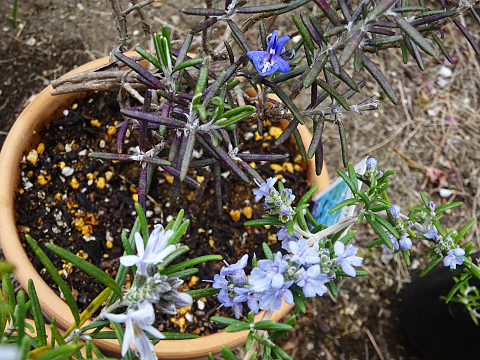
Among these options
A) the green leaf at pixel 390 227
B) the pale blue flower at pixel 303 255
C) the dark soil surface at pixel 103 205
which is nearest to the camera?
the pale blue flower at pixel 303 255

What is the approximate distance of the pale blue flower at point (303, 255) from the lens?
2.38 ft

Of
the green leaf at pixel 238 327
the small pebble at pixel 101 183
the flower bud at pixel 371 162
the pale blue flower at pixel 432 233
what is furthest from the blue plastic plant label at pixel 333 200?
the small pebble at pixel 101 183

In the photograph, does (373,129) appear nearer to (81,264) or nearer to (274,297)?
(274,297)

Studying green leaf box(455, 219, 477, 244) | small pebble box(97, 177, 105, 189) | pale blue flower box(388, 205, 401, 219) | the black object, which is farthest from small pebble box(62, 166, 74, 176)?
the black object

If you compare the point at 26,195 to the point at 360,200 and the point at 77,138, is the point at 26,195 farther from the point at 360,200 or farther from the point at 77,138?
the point at 360,200

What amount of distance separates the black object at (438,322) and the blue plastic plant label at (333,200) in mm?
544

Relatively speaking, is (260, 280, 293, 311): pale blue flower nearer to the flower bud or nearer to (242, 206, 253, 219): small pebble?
the flower bud

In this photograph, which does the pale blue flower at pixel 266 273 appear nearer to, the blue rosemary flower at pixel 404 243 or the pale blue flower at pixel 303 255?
the pale blue flower at pixel 303 255

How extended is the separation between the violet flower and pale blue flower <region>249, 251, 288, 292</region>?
39 cm

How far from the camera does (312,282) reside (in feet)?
2.40

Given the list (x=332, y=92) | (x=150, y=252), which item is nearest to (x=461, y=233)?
(x=332, y=92)

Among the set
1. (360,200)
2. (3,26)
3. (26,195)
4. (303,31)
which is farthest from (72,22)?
(360,200)

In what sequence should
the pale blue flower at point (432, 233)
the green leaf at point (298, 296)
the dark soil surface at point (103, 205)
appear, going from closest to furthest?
the green leaf at point (298, 296)
the pale blue flower at point (432, 233)
the dark soil surface at point (103, 205)

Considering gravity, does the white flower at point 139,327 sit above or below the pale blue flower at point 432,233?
above
